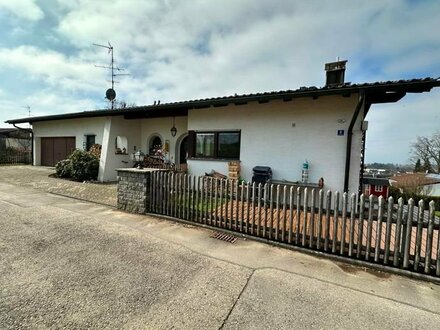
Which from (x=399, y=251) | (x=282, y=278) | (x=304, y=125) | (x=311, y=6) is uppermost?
(x=311, y=6)

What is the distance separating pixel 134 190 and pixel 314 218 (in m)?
4.55

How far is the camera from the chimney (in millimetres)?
8383

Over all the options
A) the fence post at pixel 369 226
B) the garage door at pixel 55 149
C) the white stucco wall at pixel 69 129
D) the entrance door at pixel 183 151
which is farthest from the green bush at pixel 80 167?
the fence post at pixel 369 226

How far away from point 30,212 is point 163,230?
3.67m

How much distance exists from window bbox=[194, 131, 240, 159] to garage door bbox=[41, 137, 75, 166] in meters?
9.41

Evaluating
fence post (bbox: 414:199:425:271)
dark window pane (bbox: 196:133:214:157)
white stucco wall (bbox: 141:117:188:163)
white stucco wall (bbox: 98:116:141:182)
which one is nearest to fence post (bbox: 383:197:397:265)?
fence post (bbox: 414:199:425:271)

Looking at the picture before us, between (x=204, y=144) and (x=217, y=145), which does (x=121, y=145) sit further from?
(x=217, y=145)

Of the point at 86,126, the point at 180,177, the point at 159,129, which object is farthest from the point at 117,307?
the point at 86,126

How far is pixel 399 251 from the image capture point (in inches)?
141

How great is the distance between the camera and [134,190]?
641 centimetres

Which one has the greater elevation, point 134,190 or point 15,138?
point 15,138

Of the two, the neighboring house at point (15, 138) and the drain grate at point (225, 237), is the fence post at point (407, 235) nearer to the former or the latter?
the drain grate at point (225, 237)

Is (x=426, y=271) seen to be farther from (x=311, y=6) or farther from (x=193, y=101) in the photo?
(x=193, y=101)

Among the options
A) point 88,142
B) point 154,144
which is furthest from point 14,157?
point 154,144
